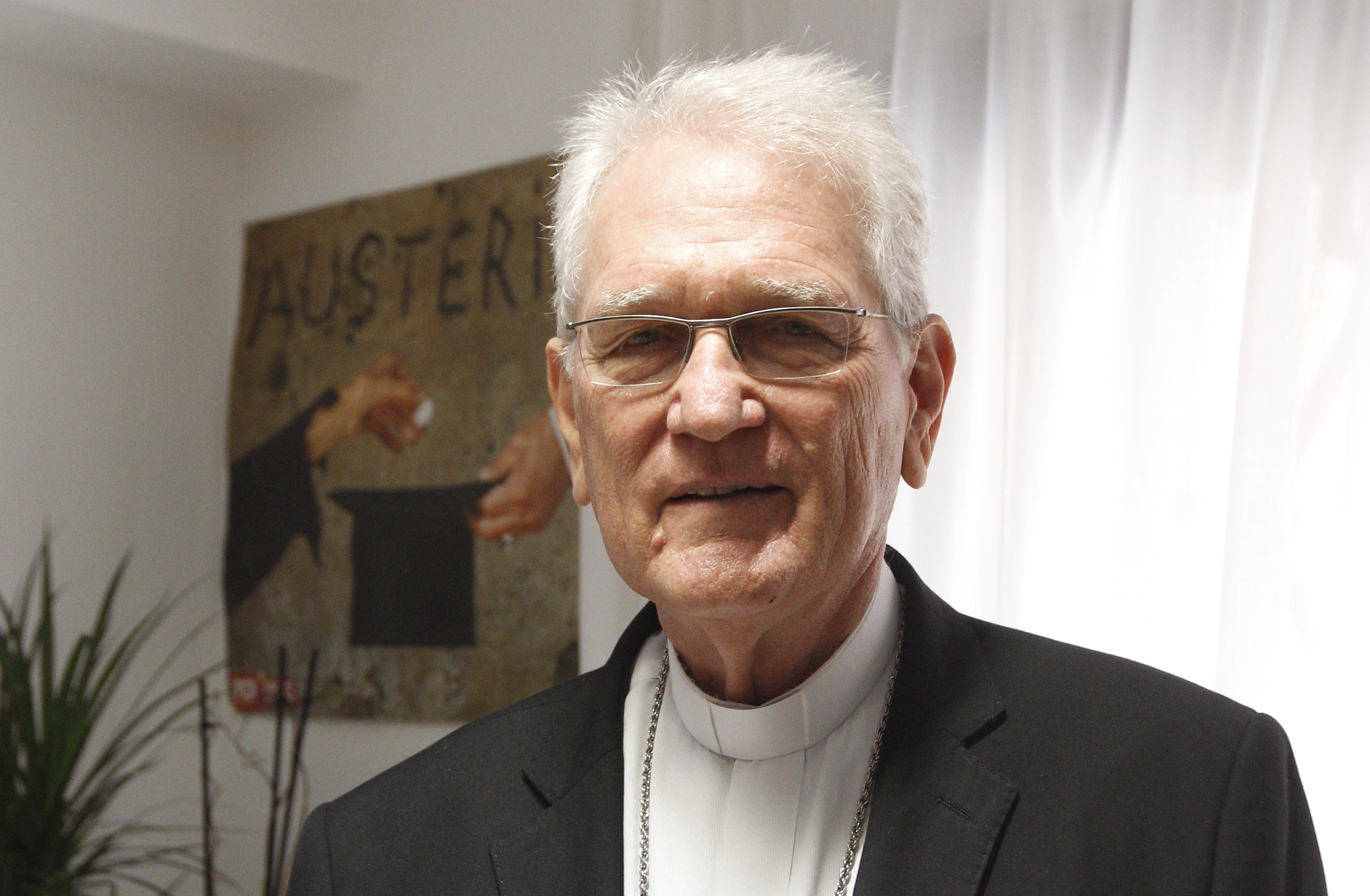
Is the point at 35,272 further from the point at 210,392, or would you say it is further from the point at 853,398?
the point at 853,398

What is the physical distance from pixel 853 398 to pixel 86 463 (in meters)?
2.66

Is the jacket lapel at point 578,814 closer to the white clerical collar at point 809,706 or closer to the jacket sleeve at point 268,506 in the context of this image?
the white clerical collar at point 809,706

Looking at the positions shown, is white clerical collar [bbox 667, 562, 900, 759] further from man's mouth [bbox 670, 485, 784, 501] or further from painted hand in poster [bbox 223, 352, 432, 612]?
painted hand in poster [bbox 223, 352, 432, 612]

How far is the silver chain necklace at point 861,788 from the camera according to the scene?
1209mm

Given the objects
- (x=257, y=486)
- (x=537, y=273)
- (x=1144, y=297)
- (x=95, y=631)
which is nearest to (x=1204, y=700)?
(x=1144, y=297)

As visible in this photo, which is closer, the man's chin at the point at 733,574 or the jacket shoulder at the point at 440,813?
the man's chin at the point at 733,574

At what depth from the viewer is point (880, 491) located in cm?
123

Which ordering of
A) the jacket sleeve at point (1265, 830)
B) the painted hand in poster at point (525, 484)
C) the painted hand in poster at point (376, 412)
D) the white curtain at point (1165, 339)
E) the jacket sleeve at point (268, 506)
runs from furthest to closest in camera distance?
the jacket sleeve at point (268, 506) → the painted hand in poster at point (376, 412) → the painted hand in poster at point (525, 484) → the white curtain at point (1165, 339) → the jacket sleeve at point (1265, 830)

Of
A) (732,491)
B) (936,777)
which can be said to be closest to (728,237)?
(732,491)

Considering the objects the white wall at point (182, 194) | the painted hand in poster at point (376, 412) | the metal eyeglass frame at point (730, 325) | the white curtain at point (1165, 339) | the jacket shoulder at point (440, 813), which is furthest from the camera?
the painted hand in poster at point (376, 412)

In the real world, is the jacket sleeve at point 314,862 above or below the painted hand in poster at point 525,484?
below

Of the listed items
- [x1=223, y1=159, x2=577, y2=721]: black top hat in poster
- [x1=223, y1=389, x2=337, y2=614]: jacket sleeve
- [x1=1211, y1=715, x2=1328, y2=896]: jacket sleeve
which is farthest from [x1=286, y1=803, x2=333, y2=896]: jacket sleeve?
[x1=223, y1=389, x2=337, y2=614]: jacket sleeve

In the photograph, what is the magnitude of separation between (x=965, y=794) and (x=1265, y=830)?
25cm

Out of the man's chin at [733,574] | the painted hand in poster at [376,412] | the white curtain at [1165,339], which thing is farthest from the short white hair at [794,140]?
the painted hand in poster at [376,412]
